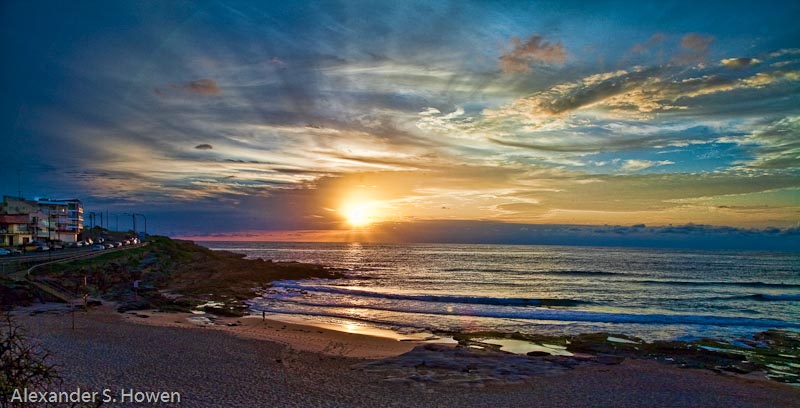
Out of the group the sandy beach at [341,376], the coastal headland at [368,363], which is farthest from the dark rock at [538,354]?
the sandy beach at [341,376]

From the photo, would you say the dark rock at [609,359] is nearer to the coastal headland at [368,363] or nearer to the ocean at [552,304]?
the coastal headland at [368,363]

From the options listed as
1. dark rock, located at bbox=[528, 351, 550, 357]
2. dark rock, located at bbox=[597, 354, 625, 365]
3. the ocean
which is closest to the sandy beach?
dark rock, located at bbox=[597, 354, 625, 365]

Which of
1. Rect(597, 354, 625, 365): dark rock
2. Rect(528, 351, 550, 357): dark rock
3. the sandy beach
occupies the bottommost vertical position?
Rect(597, 354, 625, 365): dark rock

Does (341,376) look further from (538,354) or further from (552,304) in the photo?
(552,304)

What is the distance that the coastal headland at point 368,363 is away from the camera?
14.8 meters

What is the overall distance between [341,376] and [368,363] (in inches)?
85.7

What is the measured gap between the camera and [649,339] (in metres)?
24.5

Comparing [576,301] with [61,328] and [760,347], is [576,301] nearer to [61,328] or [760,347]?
[760,347]

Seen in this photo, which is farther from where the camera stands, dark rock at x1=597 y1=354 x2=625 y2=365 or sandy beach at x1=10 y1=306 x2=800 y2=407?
dark rock at x1=597 y1=354 x2=625 y2=365

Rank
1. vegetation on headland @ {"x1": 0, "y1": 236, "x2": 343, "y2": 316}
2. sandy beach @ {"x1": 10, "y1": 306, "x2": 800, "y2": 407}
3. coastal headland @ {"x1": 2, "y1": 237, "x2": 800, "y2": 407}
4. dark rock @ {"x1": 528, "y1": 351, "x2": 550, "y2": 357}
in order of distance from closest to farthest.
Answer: sandy beach @ {"x1": 10, "y1": 306, "x2": 800, "y2": 407} → coastal headland @ {"x1": 2, "y1": 237, "x2": 800, "y2": 407} → dark rock @ {"x1": 528, "y1": 351, "x2": 550, "y2": 357} → vegetation on headland @ {"x1": 0, "y1": 236, "x2": 343, "y2": 316}

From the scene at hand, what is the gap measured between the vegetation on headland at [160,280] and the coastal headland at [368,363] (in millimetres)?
1219

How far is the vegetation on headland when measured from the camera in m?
31.3

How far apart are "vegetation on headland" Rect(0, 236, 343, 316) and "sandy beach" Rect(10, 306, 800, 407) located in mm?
8816

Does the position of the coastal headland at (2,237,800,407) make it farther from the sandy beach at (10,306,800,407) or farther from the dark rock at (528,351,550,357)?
the dark rock at (528,351,550,357)
